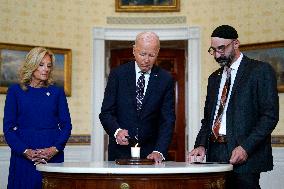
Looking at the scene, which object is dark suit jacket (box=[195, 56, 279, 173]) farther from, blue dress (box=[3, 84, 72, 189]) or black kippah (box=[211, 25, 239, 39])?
blue dress (box=[3, 84, 72, 189])

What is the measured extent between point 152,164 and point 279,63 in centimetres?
505

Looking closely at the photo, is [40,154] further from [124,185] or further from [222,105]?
[222,105]

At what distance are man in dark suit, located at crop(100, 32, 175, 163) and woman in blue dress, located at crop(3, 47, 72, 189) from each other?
50 cm

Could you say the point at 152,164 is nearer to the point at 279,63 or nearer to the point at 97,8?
the point at 279,63

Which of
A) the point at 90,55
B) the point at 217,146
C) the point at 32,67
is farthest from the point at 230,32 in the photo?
the point at 90,55

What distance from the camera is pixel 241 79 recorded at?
3787 millimetres

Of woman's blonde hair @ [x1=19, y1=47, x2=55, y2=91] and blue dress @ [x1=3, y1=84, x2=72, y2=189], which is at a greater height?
woman's blonde hair @ [x1=19, y1=47, x2=55, y2=91]

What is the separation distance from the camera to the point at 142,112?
3988 millimetres

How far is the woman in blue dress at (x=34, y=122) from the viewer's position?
4.16 meters

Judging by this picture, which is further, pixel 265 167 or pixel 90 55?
pixel 90 55

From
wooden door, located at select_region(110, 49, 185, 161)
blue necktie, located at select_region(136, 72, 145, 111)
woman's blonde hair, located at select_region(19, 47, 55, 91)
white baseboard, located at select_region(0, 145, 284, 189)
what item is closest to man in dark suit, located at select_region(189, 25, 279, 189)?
blue necktie, located at select_region(136, 72, 145, 111)

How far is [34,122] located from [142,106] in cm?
94

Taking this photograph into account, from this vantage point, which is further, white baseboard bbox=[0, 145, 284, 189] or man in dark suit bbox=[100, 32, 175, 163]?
white baseboard bbox=[0, 145, 284, 189]

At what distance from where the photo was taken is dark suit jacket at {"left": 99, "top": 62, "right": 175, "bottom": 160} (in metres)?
3.99
